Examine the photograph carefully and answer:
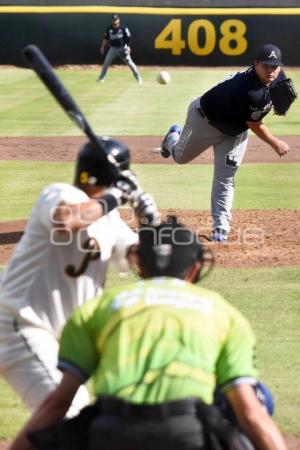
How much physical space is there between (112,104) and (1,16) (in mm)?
12115

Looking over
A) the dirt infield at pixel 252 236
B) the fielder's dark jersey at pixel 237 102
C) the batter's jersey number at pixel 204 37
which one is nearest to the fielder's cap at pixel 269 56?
the fielder's dark jersey at pixel 237 102

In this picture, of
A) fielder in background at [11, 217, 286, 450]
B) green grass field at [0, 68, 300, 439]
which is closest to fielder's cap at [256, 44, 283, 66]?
green grass field at [0, 68, 300, 439]

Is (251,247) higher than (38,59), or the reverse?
(38,59)

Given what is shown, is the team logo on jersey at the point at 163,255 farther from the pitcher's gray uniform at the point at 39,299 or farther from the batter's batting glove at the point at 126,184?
the batter's batting glove at the point at 126,184

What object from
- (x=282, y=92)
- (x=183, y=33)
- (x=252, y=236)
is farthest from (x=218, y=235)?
(x=183, y=33)

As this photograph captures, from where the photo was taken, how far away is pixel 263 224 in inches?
485

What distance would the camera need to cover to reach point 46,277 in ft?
15.6

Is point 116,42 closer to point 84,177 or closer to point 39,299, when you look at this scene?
point 84,177

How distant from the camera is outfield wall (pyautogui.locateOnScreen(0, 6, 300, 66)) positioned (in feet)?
119

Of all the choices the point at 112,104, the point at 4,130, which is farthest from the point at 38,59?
the point at 112,104

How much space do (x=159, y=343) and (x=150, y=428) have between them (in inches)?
11.2

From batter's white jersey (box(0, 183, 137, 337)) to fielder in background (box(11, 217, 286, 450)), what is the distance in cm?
112

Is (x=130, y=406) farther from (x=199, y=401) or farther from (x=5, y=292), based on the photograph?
(x=5, y=292)

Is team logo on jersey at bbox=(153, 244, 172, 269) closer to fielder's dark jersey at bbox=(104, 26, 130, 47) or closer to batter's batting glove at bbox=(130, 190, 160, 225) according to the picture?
batter's batting glove at bbox=(130, 190, 160, 225)
